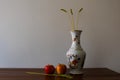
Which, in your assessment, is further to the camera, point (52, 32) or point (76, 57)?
point (52, 32)

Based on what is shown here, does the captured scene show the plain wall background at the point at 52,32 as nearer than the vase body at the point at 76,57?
No

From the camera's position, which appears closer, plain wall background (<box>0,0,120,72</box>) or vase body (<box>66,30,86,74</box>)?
vase body (<box>66,30,86,74</box>)

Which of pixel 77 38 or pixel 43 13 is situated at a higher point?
pixel 43 13

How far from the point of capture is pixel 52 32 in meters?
1.83

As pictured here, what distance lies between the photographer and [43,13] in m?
1.82

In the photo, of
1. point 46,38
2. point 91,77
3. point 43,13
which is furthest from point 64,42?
point 91,77

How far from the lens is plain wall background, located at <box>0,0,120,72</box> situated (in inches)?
→ 69.6

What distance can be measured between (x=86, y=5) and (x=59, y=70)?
669 millimetres

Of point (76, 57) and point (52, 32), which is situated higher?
point (52, 32)

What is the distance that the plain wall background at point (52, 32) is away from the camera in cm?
177

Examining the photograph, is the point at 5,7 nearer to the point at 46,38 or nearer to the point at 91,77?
the point at 46,38

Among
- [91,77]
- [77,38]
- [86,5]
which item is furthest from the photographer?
[86,5]

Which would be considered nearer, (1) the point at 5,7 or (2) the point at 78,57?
(2) the point at 78,57

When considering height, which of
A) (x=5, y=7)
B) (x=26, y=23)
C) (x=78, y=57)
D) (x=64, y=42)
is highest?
(x=5, y=7)
